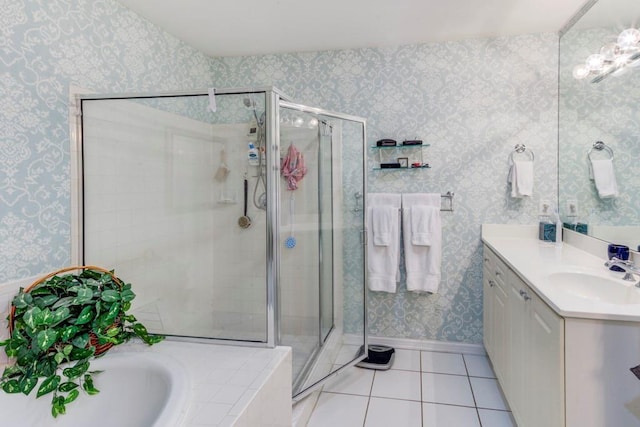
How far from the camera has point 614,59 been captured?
6.63 ft

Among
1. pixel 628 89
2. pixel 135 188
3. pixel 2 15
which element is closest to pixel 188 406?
pixel 135 188

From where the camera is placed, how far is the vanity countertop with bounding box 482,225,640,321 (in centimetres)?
126

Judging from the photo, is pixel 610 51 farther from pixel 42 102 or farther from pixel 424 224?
pixel 42 102

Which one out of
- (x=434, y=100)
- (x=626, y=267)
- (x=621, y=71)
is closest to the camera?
(x=626, y=267)

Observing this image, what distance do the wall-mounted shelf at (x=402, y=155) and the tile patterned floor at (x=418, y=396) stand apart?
141cm

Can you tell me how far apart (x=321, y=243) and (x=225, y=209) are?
2.42 feet

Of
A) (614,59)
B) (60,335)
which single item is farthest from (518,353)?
(60,335)

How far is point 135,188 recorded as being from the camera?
2.06m

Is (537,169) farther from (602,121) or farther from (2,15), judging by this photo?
(2,15)

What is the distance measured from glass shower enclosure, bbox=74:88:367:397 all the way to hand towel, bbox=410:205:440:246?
0.42 m

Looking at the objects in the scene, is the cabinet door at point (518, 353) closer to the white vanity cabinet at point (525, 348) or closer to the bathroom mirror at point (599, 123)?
the white vanity cabinet at point (525, 348)

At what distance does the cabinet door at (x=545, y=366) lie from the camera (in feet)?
4.28

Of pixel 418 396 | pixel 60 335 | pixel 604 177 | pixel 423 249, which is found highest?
pixel 604 177

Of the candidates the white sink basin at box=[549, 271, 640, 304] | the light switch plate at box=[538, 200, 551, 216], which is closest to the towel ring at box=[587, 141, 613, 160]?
the light switch plate at box=[538, 200, 551, 216]
